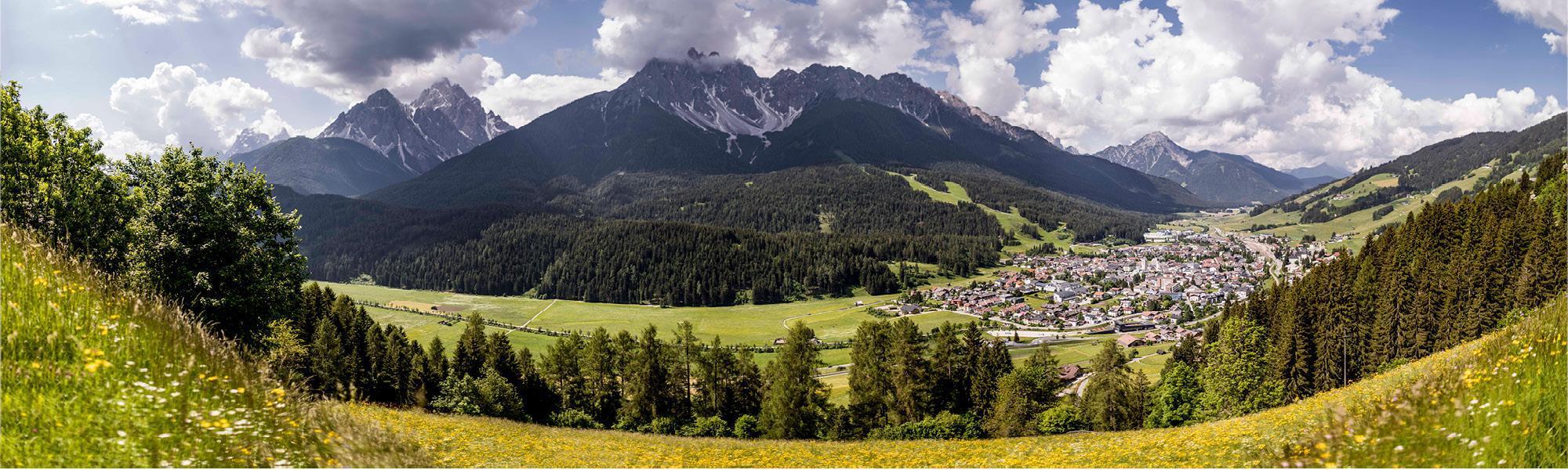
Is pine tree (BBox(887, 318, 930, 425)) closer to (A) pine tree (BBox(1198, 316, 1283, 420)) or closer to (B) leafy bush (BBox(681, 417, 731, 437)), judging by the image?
(B) leafy bush (BBox(681, 417, 731, 437))

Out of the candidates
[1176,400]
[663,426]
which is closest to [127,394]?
[663,426]

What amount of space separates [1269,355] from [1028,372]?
99.6 feet

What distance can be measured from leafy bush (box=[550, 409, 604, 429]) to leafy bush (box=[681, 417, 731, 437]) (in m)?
8.23

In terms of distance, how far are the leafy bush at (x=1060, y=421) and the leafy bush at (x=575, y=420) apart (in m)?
40.1

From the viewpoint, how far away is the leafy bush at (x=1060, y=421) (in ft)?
176

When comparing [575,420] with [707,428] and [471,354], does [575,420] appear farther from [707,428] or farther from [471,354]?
[471,354]

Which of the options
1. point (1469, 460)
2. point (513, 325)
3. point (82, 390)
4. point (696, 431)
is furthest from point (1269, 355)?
point (513, 325)

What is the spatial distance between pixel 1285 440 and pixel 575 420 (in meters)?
52.4

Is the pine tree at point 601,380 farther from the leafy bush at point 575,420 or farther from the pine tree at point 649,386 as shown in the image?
the leafy bush at point 575,420

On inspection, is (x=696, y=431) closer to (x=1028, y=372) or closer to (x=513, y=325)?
(x=1028, y=372)

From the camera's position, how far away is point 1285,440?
13.6 m

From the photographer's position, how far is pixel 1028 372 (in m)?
56.2

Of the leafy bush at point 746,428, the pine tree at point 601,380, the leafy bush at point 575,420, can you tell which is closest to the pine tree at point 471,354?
the leafy bush at point 575,420

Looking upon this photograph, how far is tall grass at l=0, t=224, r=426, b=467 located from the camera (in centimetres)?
686
